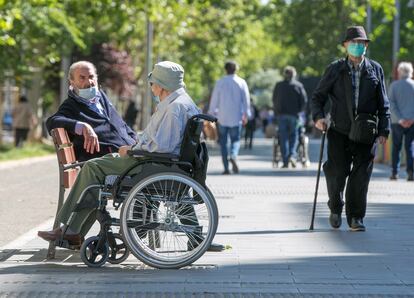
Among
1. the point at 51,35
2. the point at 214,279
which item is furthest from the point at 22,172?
the point at 214,279

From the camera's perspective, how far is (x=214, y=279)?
→ 8438 millimetres

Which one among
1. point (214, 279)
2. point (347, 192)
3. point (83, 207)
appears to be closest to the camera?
point (214, 279)

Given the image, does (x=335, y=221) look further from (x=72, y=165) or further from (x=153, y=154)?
(x=153, y=154)

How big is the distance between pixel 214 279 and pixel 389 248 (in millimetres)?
2502

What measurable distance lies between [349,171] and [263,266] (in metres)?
3.10

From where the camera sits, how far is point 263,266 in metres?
9.23

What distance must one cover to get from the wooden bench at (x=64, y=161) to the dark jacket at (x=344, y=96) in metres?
2.83

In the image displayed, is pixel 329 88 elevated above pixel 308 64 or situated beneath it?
elevated above

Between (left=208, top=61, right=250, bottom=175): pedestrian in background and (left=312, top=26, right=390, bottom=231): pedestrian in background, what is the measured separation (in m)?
9.52

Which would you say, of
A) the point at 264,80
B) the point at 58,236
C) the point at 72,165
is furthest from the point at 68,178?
the point at 264,80

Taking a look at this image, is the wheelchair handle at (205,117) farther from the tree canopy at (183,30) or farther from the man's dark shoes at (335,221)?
the tree canopy at (183,30)

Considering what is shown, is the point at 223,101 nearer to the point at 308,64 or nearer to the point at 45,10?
the point at 45,10

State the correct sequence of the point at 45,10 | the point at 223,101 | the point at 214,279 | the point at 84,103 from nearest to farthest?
the point at 214,279 → the point at 84,103 → the point at 223,101 → the point at 45,10

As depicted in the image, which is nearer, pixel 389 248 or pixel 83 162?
pixel 83 162
